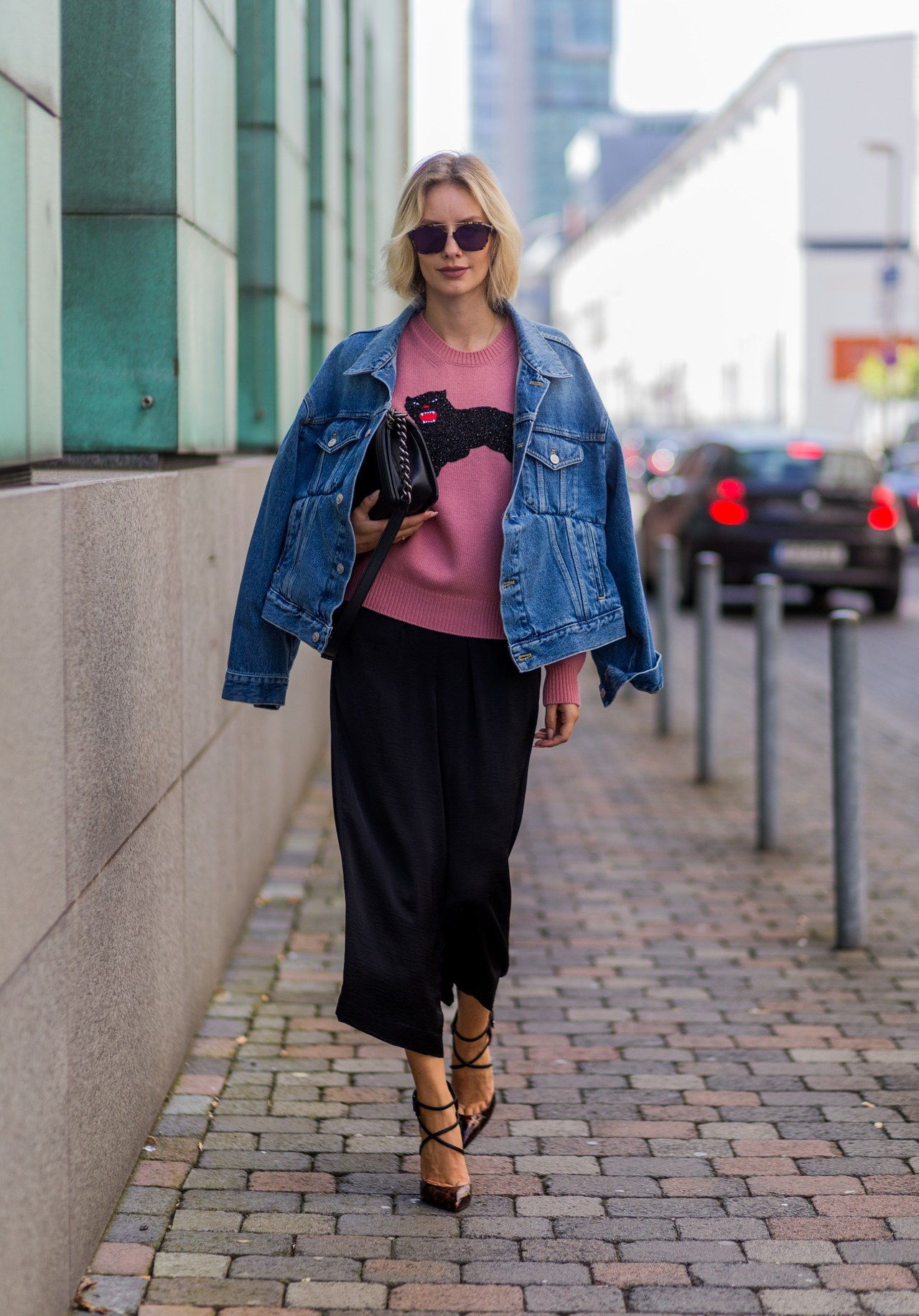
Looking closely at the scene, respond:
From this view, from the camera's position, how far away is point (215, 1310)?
318 cm

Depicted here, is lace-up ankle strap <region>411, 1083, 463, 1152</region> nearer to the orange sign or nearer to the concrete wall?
the concrete wall

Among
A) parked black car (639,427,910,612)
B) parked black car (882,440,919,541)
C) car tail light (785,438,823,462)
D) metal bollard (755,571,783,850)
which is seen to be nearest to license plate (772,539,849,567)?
parked black car (639,427,910,612)

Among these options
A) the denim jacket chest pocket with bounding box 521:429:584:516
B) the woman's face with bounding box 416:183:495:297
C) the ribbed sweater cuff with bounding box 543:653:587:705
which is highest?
the woman's face with bounding box 416:183:495:297

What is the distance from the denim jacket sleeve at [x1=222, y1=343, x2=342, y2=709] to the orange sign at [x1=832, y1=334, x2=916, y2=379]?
52561mm

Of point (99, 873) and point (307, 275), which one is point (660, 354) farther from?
point (99, 873)

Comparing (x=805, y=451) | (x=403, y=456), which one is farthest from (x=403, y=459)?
(x=805, y=451)

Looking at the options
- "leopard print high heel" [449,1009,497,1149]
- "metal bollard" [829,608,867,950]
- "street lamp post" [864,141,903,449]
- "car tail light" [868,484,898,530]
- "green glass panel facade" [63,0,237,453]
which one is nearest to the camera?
"leopard print high heel" [449,1009,497,1149]

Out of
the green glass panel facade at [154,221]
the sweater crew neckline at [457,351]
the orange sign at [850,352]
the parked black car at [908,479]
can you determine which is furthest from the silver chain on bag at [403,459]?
the orange sign at [850,352]

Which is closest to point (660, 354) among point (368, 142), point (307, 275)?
point (368, 142)

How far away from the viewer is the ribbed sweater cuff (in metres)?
3.75

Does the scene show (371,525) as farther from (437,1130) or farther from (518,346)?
(437,1130)

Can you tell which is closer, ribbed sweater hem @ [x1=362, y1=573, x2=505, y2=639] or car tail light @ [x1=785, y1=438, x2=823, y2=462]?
ribbed sweater hem @ [x1=362, y1=573, x2=505, y2=639]

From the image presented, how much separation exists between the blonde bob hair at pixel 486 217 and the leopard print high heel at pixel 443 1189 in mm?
1604

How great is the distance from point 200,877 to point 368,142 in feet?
33.8
